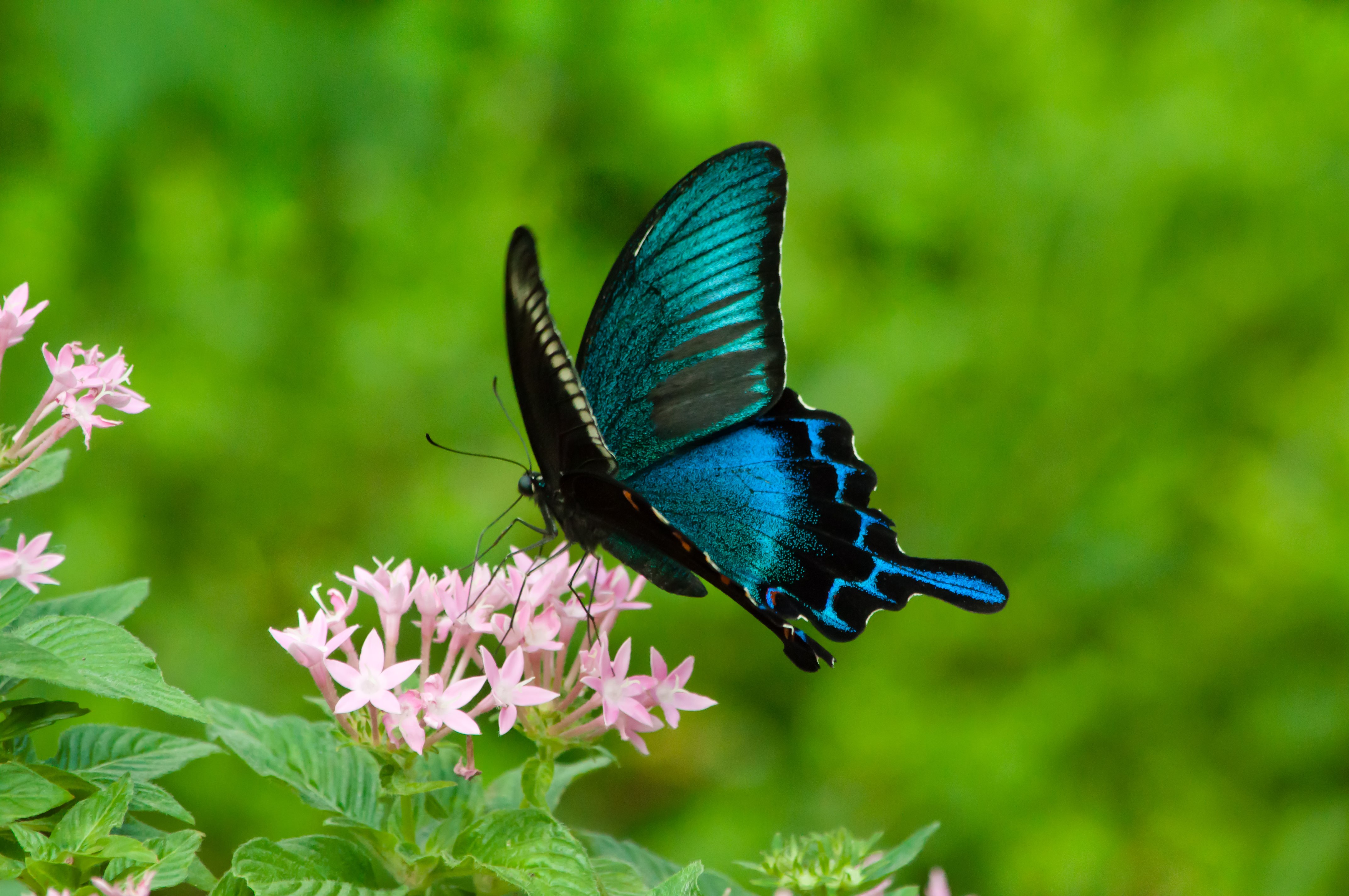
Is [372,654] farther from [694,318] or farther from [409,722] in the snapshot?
[694,318]

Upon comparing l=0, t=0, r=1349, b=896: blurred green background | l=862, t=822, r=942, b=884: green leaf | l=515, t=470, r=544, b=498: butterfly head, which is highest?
l=0, t=0, r=1349, b=896: blurred green background

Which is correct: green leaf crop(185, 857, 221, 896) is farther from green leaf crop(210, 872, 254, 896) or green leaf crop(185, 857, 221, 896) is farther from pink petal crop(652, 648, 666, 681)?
pink petal crop(652, 648, 666, 681)

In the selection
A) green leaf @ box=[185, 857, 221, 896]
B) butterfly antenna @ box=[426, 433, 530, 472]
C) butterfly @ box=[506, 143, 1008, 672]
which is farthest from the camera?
butterfly antenna @ box=[426, 433, 530, 472]

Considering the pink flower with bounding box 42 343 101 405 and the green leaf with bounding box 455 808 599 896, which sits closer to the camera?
the green leaf with bounding box 455 808 599 896

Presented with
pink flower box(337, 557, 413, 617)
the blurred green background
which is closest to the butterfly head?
pink flower box(337, 557, 413, 617)

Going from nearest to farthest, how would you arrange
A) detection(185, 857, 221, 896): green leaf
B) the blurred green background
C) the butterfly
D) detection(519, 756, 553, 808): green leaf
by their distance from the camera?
detection(185, 857, 221, 896): green leaf, detection(519, 756, 553, 808): green leaf, the butterfly, the blurred green background

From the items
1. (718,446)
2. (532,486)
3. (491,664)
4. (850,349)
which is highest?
(850,349)

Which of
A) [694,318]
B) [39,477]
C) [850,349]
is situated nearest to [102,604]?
[39,477]
